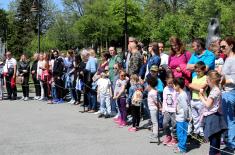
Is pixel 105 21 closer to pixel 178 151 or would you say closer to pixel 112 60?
pixel 112 60

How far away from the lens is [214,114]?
24.2 feet

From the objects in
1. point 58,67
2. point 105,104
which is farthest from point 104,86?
point 58,67

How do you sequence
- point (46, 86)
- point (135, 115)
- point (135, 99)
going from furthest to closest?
point (46, 86)
point (135, 115)
point (135, 99)

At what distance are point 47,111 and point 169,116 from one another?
6070 mm

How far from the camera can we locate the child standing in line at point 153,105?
927 cm

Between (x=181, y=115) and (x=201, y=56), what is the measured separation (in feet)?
4.21

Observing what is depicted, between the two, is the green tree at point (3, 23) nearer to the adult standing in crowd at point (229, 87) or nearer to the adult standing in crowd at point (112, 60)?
the adult standing in crowd at point (112, 60)

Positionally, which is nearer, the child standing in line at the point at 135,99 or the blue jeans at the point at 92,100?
the child standing in line at the point at 135,99

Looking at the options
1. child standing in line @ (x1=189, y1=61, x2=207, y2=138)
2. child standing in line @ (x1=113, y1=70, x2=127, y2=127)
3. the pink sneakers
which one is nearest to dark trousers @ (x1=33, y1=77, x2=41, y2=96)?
the pink sneakers

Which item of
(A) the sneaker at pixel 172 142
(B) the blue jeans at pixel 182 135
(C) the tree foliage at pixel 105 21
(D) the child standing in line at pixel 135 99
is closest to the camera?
(B) the blue jeans at pixel 182 135

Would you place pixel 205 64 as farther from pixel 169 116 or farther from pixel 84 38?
pixel 84 38

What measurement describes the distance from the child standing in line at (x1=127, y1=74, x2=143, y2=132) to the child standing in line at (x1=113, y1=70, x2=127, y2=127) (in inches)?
15.1

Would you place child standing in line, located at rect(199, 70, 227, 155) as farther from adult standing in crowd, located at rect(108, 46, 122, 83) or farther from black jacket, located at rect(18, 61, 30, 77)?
black jacket, located at rect(18, 61, 30, 77)

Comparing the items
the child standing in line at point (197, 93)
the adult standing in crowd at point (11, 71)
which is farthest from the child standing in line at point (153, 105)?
the adult standing in crowd at point (11, 71)
